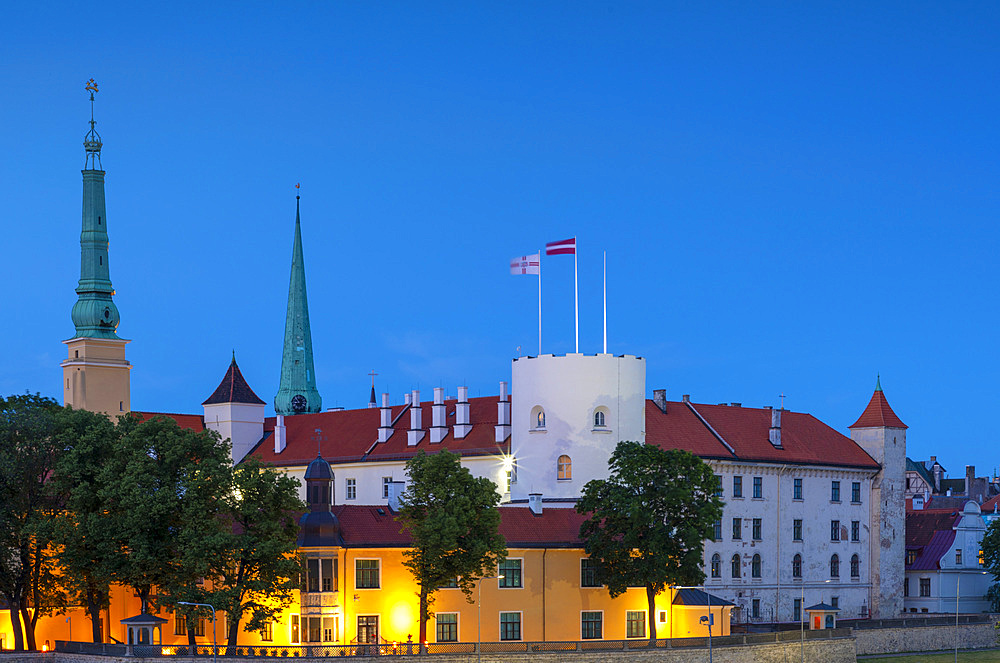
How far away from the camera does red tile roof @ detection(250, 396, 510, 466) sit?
102 m

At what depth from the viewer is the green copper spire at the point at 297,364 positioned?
139 metres

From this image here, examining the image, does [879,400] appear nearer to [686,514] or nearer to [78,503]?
[686,514]

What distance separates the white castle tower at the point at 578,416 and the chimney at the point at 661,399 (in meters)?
8.32

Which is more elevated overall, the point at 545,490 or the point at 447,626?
the point at 545,490

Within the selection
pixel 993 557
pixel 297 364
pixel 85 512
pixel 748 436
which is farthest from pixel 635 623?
pixel 297 364

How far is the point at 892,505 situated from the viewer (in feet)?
357

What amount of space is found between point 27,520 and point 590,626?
29713mm

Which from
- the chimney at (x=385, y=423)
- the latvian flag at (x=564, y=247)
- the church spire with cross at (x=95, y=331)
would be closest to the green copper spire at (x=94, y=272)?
the church spire with cross at (x=95, y=331)

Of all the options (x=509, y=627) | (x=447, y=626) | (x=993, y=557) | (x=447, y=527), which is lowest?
(x=509, y=627)

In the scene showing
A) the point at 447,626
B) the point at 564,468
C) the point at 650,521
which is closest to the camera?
the point at 447,626

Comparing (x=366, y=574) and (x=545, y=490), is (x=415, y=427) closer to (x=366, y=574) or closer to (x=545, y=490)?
(x=545, y=490)

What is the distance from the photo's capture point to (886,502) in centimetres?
10844

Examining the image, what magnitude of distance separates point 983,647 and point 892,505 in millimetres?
14939

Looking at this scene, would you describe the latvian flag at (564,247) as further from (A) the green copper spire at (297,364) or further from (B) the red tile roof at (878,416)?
(A) the green copper spire at (297,364)
